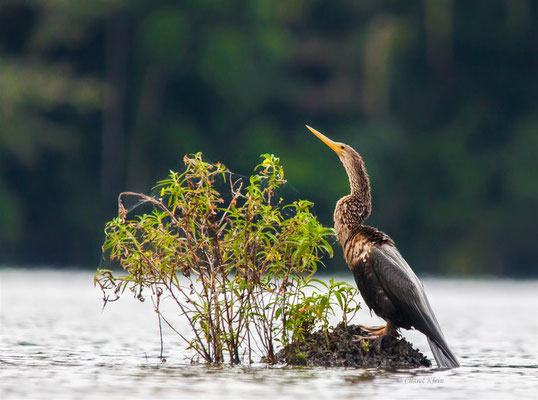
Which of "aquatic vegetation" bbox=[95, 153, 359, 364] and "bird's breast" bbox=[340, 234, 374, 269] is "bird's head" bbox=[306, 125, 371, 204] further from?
"aquatic vegetation" bbox=[95, 153, 359, 364]

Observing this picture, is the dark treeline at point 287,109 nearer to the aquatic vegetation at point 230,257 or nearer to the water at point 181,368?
the water at point 181,368

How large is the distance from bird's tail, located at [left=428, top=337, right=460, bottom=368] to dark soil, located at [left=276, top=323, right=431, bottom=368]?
0.48 feet

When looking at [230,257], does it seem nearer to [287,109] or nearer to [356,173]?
[356,173]

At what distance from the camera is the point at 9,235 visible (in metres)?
34.5

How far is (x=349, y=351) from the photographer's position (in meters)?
9.86

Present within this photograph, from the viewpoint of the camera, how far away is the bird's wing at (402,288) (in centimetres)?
971

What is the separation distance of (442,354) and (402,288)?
2.59 ft

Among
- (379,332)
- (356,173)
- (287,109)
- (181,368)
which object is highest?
(287,109)

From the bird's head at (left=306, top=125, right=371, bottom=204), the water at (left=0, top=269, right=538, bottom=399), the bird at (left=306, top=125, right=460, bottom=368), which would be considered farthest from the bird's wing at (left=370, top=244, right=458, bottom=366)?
the bird's head at (left=306, top=125, right=371, bottom=204)

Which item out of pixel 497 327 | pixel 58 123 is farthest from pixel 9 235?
pixel 497 327

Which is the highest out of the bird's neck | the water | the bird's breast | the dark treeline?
the dark treeline

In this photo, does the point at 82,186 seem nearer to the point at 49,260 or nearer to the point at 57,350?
the point at 49,260

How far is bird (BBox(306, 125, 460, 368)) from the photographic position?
9727 millimetres

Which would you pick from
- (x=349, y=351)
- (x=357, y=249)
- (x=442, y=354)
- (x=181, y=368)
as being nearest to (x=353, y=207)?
(x=357, y=249)
